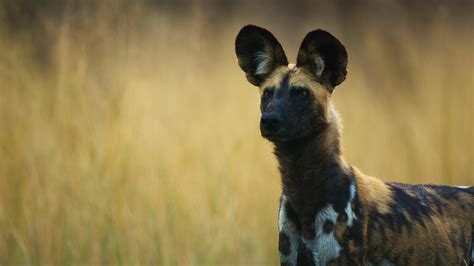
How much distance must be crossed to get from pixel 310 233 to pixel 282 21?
994 centimetres

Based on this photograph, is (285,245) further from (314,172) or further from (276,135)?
(276,135)

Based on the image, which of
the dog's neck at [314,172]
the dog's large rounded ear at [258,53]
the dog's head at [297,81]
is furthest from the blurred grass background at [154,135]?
the dog's neck at [314,172]

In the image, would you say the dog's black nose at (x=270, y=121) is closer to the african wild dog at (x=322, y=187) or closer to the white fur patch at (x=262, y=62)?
the african wild dog at (x=322, y=187)

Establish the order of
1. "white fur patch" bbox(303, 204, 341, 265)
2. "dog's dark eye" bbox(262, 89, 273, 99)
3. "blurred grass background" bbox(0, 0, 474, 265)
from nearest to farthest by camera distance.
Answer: "white fur patch" bbox(303, 204, 341, 265) < "dog's dark eye" bbox(262, 89, 273, 99) < "blurred grass background" bbox(0, 0, 474, 265)

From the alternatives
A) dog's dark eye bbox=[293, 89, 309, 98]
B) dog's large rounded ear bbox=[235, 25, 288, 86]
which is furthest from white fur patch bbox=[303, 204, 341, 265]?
dog's large rounded ear bbox=[235, 25, 288, 86]

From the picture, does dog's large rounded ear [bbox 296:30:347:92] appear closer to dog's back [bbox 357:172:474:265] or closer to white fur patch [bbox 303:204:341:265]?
dog's back [bbox 357:172:474:265]

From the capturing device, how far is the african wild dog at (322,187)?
132 inches

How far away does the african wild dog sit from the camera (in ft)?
11.0

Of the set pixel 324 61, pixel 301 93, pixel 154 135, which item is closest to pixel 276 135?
pixel 301 93

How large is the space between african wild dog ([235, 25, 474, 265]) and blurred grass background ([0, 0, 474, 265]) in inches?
67.2

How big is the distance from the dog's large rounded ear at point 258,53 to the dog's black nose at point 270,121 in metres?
0.45

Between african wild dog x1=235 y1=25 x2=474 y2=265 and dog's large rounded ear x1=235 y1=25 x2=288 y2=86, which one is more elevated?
dog's large rounded ear x1=235 y1=25 x2=288 y2=86

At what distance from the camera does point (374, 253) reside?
3.40 metres

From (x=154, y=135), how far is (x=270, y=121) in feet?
8.90
